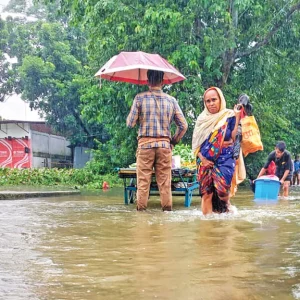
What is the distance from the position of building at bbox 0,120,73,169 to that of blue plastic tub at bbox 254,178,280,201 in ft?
72.8

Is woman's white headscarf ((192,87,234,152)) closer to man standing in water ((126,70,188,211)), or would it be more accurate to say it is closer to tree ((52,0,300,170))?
man standing in water ((126,70,188,211))

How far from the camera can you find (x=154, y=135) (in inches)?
276

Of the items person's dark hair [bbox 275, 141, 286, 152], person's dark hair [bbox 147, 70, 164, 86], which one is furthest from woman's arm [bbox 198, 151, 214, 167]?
person's dark hair [bbox 275, 141, 286, 152]

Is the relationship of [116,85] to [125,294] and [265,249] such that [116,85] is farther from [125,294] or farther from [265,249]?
[125,294]

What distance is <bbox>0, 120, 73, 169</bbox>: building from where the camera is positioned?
3206cm

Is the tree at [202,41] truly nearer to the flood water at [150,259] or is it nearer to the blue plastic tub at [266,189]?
the blue plastic tub at [266,189]

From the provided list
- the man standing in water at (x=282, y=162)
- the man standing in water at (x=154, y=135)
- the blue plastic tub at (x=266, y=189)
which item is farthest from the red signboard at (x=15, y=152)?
the man standing in water at (x=154, y=135)

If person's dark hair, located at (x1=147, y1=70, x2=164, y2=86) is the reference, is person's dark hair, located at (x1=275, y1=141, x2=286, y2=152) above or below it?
below

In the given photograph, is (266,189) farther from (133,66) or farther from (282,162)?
(133,66)

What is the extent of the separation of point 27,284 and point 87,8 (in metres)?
14.0

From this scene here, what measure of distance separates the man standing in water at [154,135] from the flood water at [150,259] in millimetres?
1344

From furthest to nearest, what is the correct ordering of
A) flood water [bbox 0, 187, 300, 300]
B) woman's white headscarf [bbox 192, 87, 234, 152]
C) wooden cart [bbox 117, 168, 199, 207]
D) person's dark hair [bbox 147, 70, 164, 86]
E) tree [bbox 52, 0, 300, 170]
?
1. tree [bbox 52, 0, 300, 170]
2. wooden cart [bbox 117, 168, 199, 207]
3. person's dark hair [bbox 147, 70, 164, 86]
4. woman's white headscarf [bbox 192, 87, 234, 152]
5. flood water [bbox 0, 187, 300, 300]

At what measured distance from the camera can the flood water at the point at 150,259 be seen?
268 cm

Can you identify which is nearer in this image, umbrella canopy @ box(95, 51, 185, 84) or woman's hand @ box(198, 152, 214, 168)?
woman's hand @ box(198, 152, 214, 168)
